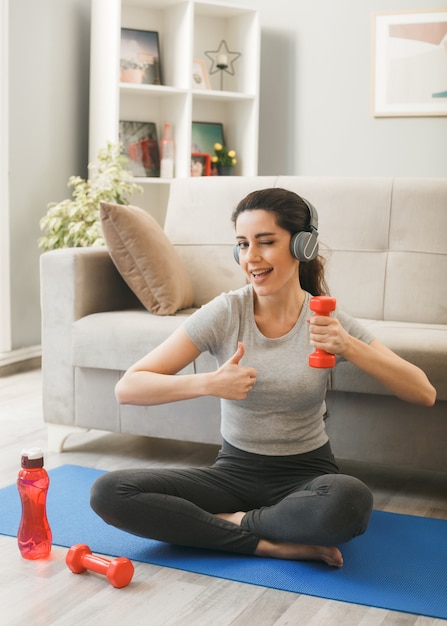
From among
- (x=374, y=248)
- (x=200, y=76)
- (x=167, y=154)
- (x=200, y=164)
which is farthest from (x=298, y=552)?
(x=200, y=76)

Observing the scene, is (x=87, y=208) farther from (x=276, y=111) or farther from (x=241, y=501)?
(x=241, y=501)

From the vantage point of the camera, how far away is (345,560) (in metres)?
1.93

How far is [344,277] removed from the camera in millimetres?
2998

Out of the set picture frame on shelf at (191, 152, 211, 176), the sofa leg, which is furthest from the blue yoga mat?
picture frame on shelf at (191, 152, 211, 176)

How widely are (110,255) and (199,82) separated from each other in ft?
7.99

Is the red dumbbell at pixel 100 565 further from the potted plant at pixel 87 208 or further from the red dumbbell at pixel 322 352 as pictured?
→ the potted plant at pixel 87 208

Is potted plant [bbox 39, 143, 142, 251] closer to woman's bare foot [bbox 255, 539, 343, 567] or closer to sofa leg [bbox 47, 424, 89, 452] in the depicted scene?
sofa leg [bbox 47, 424, 89, 452]

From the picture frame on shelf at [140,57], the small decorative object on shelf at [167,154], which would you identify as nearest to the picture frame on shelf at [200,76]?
the picture frame on shelf at [140,57]

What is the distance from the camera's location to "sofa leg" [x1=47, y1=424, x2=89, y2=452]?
287 cm

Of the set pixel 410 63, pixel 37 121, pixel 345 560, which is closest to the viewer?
pixel 345 560

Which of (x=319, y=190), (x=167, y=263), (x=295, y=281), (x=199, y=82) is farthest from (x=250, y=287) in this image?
(x=199, y=82)

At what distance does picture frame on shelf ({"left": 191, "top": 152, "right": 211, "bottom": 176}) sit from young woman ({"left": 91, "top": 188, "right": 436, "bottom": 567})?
10.0 feet

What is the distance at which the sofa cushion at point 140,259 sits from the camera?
2859mm

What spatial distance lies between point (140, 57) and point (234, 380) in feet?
11.3
